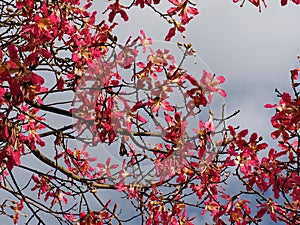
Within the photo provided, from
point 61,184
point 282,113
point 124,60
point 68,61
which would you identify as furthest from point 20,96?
point 282,113

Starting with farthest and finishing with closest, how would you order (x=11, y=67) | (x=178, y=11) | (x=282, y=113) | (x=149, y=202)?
(x=149, y=202) → (x=282, y=113) → (x=178, y=11) → (x=11, y=67)

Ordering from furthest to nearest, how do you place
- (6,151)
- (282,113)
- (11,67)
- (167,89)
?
1. (282,113)
2. (167,89)
3. (6,151)
4. (11,67)

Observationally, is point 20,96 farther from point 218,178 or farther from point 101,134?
point 218,178

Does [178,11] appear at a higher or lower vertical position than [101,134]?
higher

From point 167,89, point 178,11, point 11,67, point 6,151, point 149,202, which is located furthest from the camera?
point 149,202

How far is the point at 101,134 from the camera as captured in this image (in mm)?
2777

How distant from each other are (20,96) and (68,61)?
3.97 feet

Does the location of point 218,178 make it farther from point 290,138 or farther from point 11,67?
point 11,67

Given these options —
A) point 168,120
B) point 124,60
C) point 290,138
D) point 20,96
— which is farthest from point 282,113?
point 20,96

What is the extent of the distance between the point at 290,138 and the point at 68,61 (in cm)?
168

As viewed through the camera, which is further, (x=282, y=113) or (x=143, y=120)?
(x=282, y=113)

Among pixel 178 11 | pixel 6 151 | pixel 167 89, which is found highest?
pixel 178 11

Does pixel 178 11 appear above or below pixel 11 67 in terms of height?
above

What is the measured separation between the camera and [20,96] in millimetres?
2459
